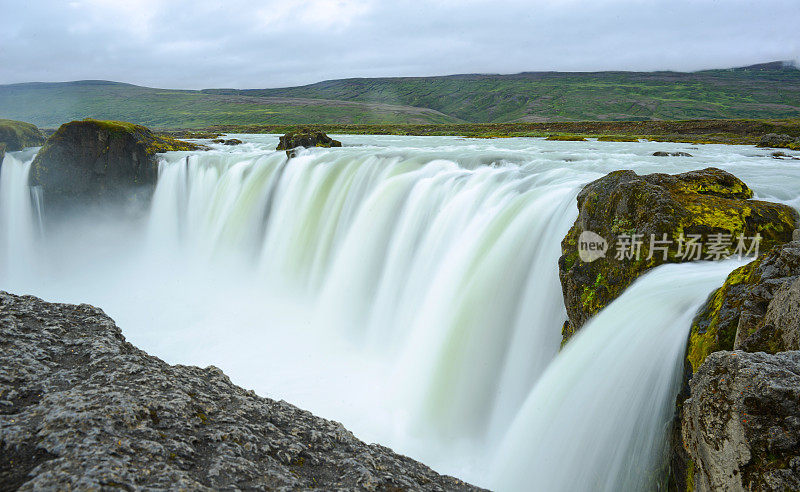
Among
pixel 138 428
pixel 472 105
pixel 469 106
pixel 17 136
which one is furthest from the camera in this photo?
pixel 472 105

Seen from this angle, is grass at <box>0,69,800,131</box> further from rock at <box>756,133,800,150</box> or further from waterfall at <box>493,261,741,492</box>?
waterfall at <box>493,261,741,492</box>

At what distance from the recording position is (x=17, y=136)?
24.1m

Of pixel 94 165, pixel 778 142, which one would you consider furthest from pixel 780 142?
pixel 94 165

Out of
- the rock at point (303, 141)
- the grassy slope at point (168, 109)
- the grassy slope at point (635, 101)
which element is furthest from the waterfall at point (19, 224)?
the grassy slope at point (635, 101)

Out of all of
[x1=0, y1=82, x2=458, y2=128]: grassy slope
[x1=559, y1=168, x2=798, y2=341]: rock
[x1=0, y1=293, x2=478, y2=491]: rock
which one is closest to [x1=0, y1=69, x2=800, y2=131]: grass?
[x1=0, y1=82, x2=458, y2=128]: grassy slope

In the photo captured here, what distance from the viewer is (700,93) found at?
160 metres

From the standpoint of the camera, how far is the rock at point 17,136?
76.8 feet

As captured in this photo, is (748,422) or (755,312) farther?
(755,312)

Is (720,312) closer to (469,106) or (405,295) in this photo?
(405,295)

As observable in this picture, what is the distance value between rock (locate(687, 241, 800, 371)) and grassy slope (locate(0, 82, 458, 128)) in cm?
12082

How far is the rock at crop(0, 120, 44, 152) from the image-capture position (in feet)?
76.8

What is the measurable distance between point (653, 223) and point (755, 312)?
2695 mm

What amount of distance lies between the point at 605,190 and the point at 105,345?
6728mm

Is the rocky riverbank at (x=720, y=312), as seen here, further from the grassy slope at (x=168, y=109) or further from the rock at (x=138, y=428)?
the grassy slope at (x=168, y=109)
